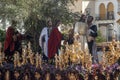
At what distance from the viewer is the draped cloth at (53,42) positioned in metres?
12.3

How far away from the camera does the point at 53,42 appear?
12398mm

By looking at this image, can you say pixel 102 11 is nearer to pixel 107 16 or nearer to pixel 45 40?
pixel 107 16

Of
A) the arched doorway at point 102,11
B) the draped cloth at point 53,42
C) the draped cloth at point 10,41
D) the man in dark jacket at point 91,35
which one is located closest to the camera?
the man in dark jacket at point 91,35

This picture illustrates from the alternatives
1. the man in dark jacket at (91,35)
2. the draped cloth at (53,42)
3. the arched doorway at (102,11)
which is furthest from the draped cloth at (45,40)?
the arched doorway at (102,11)

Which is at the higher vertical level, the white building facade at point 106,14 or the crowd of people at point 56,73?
the white building facade at point 106,14

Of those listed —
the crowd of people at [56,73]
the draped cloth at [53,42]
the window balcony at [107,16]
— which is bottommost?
the crowd of people at [56,73]

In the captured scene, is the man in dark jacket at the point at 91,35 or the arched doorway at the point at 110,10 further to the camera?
the arched doorway at the point at 110,10

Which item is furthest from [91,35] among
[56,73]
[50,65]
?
[56,73]

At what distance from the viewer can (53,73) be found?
9.82 m

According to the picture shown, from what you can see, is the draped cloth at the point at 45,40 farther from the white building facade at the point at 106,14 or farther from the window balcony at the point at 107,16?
the window balcony at the point at 107,16

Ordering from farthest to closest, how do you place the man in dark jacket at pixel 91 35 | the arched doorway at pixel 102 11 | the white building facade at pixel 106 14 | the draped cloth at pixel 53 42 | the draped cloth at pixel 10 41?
the arched doorway at pixel 102 11
the white building facade at pixel 106 14
the draped cloth at pixel 10 41
the draped cloth at pixel 53 42
the man in dark jacket at pixel 91 35

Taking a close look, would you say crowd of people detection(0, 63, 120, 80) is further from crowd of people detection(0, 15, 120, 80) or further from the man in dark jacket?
the man in dark jacket

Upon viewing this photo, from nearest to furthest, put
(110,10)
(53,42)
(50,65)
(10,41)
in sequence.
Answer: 1. (50,65)
2. (53,42)
3. (10,41)
4. (110,10)

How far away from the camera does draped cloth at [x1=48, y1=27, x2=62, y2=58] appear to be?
1227cm
